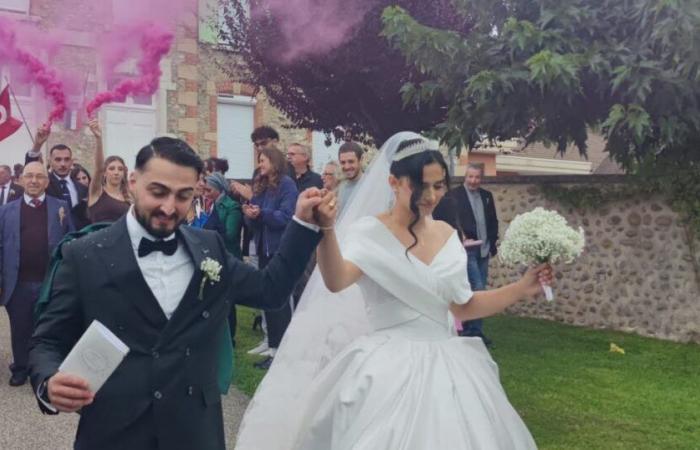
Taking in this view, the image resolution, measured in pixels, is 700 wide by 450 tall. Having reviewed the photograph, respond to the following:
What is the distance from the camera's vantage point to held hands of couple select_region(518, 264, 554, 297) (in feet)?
11.6

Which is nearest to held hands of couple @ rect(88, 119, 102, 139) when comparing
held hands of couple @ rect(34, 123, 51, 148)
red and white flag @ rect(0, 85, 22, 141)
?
held hands of couple @ rect(34, 123, 51, 148)

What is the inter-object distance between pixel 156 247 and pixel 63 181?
18.9 ft

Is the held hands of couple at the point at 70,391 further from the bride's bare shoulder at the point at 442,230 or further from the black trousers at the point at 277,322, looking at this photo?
the black trousers at the point at 277,322

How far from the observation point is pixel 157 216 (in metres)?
2.48

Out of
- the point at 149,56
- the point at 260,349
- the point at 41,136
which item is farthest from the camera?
the point at 149,56

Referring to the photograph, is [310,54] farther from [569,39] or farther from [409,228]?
[409,228]

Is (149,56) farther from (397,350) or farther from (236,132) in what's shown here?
(397,350)

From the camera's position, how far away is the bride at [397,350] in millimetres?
3314

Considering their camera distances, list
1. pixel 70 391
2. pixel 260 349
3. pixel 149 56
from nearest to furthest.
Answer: pixel 70 391, pixel 260 349, pixel 149 56

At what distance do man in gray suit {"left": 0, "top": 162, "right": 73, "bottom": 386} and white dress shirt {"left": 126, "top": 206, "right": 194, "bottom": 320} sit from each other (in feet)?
15.0

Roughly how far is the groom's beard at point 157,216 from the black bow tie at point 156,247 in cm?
3

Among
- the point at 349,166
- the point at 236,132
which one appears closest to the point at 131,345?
the point at 349,166

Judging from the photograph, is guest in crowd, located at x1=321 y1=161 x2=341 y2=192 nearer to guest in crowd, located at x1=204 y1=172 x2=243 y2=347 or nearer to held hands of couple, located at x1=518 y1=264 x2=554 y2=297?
guest in crowd, located at x1=204 y1=172 x2=243 y2=347

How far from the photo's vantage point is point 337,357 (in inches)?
144
